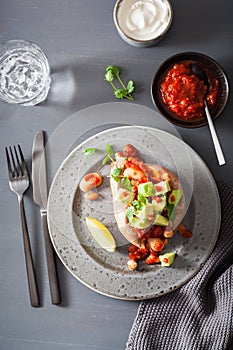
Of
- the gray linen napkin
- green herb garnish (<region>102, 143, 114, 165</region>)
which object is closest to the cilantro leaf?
green herb garnish (<region>102, 143, 114, 165</region>)

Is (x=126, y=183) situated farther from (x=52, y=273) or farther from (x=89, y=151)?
(x=52, y=273)

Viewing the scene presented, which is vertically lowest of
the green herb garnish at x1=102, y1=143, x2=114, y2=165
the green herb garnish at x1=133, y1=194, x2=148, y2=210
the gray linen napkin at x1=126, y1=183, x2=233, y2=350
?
the gray linen napkin at x1=126, y1=183, x2=233, y2=350

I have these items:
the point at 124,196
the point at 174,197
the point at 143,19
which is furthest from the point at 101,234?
the point at 143,19

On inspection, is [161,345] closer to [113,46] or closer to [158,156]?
[158,156]

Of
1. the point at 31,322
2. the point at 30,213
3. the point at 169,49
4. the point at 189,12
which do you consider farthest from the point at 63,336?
the point at 189,12

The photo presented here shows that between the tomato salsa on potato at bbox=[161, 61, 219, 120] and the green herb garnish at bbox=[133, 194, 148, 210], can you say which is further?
the tomato salsa on potato at bbox=[161, 61, 219, 120]

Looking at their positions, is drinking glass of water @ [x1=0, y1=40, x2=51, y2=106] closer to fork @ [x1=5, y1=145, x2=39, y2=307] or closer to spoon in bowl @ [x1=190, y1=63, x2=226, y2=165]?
fork @ [x1=5, y1=145, x2=39, y2=307]

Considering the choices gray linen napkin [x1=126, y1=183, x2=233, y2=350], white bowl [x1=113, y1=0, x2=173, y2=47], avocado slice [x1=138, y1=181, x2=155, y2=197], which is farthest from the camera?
white bowl [x1=113, y1=0, x2=173, y2=47]
